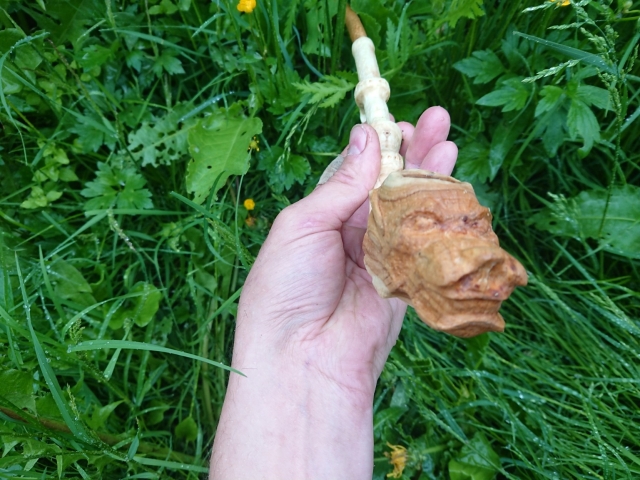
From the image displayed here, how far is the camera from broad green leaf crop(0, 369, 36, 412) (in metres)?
→ 1.83

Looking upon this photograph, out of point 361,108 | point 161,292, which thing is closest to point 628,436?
point 361,108

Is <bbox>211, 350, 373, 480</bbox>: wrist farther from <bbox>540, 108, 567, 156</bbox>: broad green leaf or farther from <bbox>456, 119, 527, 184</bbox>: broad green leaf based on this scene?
<bbox>540, 108, 567, 156</bbox>: broad green leaf

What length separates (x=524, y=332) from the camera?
2.63 m

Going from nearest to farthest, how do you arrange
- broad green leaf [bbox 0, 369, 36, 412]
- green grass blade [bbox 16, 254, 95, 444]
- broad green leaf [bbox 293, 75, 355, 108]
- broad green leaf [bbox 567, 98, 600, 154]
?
green grass blade [bbox 16, 254, 95, 444]
broad green leaf [bbox 0, 369, 36, 412]
broad green leaf [bbox 567, 98, 600, 154]
broad green leaf [bbox 293, 75, 355, 108]

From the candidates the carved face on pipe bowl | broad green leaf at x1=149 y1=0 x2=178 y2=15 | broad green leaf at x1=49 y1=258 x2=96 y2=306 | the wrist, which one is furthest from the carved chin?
broad green leaf at x1=149 y1=0 x2=178 y2=15

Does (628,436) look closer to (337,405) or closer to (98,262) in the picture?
(337,405)

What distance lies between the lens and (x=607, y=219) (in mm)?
2445

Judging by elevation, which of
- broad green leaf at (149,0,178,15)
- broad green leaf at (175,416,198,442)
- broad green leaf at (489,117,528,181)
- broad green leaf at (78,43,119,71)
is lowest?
broad green leaf at (175,416,198,442)

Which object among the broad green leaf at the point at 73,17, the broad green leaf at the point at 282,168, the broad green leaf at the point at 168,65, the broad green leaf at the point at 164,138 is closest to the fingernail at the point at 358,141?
the broad green leaf at the point at 282,168

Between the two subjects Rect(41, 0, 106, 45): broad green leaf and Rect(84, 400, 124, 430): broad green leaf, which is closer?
Rect(84, 400, 124, 430): broad green leaf

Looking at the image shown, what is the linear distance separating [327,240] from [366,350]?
536 millimetres

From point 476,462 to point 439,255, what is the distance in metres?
1.43

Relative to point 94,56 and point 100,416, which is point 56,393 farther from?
point 94,56

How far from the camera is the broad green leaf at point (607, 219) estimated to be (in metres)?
2.38
